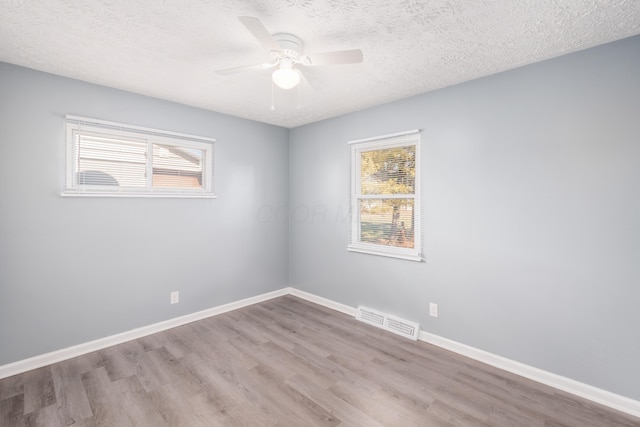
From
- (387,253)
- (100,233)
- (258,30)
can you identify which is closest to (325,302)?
(387,253)

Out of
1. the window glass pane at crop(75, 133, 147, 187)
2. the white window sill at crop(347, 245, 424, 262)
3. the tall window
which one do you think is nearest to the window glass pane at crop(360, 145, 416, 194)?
the tall window

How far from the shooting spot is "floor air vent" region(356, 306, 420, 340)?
3.06 metres

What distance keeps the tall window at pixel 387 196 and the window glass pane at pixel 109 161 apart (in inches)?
94.4

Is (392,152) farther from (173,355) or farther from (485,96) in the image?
(173,355)

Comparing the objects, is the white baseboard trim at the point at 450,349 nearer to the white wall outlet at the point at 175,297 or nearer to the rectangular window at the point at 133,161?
the white wall outlet at the point at 175,297

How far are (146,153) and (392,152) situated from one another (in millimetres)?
2693

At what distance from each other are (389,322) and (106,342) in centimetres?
287

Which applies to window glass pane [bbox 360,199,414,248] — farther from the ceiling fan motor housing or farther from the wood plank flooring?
the ceiling fan motor housing

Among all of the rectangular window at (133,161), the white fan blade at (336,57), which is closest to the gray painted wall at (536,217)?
the white fan blade at (336,57)

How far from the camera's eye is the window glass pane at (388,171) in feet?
10.5

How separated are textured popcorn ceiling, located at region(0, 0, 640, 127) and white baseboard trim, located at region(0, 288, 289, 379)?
2.45 meters

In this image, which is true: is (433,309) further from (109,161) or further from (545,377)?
Result: (109,161)

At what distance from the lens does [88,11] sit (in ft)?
5.74

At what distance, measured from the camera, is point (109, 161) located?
9.53 feet
